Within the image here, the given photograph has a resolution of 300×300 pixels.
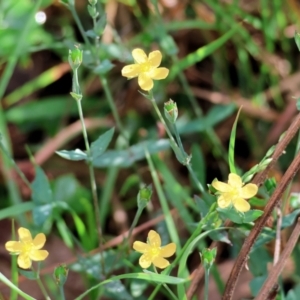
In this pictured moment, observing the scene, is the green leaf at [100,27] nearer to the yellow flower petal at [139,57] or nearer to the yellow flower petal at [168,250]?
the yellow flower petal at [139,57]

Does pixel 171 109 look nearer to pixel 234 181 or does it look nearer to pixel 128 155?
pixel 234 181

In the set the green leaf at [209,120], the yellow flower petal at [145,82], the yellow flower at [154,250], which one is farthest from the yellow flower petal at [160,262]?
the green leaf at [209,120]

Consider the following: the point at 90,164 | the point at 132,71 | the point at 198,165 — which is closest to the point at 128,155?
the point at 198,165

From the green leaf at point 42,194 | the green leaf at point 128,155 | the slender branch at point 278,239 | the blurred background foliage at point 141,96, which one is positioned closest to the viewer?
→ the slender branch at point 278,239

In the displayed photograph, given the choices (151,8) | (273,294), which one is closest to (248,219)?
(273,294)

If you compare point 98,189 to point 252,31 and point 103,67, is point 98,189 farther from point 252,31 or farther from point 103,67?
point 252,31

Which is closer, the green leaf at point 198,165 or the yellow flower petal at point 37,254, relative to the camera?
the yellow flower petal at point 37,254
